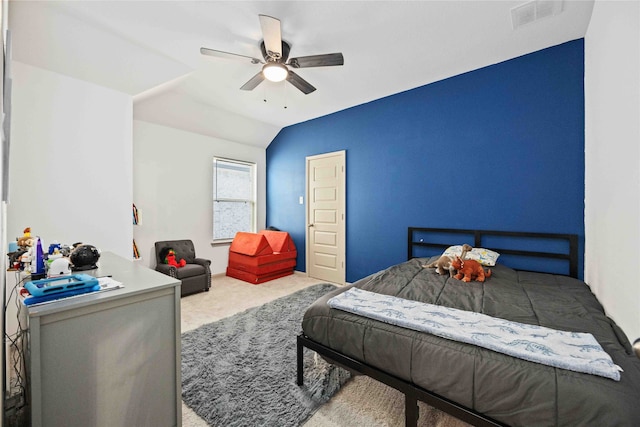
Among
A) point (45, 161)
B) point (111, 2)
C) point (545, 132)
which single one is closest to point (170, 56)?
point (111, 2)

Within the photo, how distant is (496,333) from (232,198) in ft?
15.3

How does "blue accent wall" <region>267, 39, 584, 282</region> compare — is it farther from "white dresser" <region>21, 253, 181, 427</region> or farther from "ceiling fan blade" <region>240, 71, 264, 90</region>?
"white dresser" <region>21, 253, 181, 427</region>

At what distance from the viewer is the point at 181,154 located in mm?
4262

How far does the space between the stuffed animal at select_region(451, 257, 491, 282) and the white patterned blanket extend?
2.70ft

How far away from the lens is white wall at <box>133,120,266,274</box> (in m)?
3.84

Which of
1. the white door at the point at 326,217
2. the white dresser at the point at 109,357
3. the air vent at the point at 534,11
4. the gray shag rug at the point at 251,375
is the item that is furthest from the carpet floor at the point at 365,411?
the air vent at the point at 534,11

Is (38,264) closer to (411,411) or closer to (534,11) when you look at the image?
(411,411)

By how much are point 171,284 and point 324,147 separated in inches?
145

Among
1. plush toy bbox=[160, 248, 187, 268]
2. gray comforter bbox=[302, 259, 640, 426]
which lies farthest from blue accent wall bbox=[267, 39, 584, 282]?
plush toy bbox=[160, 248, 187, 268]

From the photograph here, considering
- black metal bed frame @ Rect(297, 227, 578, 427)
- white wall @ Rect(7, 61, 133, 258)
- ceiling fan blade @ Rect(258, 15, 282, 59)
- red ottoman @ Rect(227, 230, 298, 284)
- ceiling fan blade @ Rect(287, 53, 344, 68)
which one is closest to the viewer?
black metal bed frame @ Rect(297, 227, 578, 427)

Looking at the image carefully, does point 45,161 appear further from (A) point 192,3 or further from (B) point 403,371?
(B) point 403,371

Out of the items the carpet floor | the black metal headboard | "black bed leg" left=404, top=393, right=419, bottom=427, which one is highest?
the black metal headboard

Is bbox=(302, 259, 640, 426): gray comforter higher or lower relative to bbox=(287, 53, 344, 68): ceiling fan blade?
lower

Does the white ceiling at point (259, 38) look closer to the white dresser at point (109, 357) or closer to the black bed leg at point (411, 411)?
the white dresser at point (109, 357)
